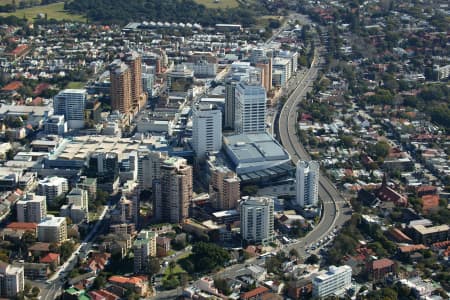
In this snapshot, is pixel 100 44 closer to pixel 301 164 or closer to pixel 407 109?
pixel 407 109

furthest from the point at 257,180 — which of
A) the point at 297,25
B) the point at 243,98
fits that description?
the point at 297,25

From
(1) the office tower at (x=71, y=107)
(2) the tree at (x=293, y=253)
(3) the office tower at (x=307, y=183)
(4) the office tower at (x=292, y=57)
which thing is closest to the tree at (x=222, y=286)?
(2) the tree at (x=293, y=253)

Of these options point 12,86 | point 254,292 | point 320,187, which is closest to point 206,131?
point 320,187

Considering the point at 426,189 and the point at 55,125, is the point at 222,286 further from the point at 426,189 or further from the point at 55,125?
the point at 55,125

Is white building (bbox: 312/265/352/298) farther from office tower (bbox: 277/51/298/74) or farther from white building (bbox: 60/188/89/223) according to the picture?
office tower (bbox: 277/51/298/74)

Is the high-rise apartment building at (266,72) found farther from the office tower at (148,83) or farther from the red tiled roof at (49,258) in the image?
the red tiled roof at (49,258)

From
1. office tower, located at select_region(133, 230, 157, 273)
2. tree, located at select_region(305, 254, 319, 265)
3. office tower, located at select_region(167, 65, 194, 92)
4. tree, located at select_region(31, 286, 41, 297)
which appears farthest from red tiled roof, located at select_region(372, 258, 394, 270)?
office tower, located at select_region(167, 65, 194, 92)
